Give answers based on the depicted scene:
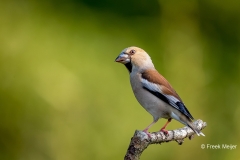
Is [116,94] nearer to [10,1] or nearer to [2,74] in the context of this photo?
[2,74]

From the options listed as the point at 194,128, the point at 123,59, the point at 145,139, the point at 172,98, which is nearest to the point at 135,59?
the point at 123,59

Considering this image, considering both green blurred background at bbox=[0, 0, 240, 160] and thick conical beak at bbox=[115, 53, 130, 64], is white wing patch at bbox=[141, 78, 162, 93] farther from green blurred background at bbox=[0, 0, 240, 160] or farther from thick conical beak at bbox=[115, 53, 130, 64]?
green blurred background at bbox=[0, 0, 240, 160]

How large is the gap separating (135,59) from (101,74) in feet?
1.54

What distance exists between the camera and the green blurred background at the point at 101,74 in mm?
3682

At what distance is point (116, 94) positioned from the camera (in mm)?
3814

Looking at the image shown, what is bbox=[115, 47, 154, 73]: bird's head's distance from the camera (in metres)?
3.41

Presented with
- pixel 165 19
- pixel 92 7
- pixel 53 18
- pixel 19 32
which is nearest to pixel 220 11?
pixel 165 19

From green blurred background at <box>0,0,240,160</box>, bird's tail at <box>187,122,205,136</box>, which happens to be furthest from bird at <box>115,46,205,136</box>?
green blurred background at <box>0,0,240,160</box>

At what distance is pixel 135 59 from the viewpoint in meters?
3.42

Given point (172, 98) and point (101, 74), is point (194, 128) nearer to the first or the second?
point (172, 98)

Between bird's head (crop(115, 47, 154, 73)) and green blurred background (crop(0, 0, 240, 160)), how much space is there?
425 mm

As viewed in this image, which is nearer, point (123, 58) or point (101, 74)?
point (123, 58)

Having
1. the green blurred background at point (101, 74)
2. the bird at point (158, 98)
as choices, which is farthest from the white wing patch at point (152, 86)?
the green blurred background at point (101, 74)

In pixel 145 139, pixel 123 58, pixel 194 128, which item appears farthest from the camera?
pixel 123 58
